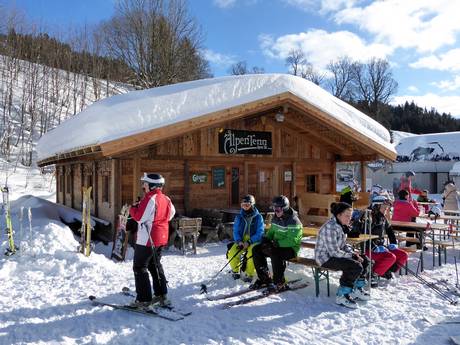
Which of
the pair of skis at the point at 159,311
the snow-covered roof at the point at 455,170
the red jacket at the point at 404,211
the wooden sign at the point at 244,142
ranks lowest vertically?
the pair of skis at the point at 159,311

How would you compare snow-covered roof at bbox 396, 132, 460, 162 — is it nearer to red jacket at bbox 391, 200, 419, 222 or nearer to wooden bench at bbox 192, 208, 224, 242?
red jacket at bbox 391, 200, 419, 222

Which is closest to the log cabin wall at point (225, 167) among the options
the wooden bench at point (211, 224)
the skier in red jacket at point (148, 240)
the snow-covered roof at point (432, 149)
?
the wooden bench at point (211, 224)

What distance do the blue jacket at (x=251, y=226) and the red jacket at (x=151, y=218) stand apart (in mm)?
1747

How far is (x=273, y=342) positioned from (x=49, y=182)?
23.2 m

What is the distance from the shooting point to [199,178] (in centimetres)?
1253

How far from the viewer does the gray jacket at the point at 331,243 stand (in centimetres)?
618

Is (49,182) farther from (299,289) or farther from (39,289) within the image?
(299,289)

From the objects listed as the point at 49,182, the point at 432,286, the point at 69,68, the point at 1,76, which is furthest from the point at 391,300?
the point at 1,76

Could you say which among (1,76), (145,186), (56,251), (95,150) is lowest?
(56,251)

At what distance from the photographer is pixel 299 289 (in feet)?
22.6

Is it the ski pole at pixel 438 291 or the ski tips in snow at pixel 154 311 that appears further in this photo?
the ski pole at pixel 438 291

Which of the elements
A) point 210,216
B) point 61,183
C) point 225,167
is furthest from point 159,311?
point 61,183

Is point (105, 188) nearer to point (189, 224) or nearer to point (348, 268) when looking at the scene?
point (189, 224)

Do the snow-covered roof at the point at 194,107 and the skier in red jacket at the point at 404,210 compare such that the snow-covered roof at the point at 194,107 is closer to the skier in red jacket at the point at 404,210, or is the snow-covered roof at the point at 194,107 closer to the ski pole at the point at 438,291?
the skier in red jacket at the point at 404,210
